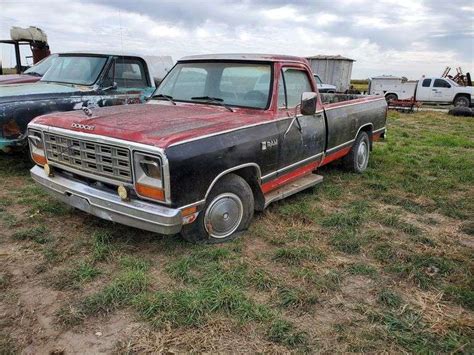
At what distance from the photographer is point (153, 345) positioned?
253cm

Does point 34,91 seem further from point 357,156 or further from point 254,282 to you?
point 357,156

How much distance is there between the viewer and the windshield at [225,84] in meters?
4.42

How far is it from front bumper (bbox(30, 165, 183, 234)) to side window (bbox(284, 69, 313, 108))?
2155 millimetres

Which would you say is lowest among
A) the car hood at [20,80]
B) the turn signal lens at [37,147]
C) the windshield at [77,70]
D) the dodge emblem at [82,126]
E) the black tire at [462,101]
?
the black tire at [462,101]

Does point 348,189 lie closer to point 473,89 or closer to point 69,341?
point 69,341

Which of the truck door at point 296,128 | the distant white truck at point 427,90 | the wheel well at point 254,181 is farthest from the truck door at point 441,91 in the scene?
the wheel well at point 254,181

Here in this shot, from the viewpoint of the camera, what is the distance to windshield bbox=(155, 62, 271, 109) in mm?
4422

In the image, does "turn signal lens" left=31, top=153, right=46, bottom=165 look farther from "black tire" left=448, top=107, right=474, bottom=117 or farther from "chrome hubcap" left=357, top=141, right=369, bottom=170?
"black tire" left=448, top=107, right=474, bottom=117

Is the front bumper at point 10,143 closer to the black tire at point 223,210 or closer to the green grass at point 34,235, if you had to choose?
the green grass at point 34,235

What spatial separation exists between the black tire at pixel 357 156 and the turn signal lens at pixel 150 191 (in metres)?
4.09

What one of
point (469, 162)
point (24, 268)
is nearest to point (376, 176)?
point (469, 162)

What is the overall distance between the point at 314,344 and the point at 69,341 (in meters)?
1.62

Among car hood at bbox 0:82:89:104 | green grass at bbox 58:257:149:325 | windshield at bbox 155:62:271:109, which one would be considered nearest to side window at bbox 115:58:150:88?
car hood at bbox 0:82:89:104

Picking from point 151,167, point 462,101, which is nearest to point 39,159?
point 151,167
